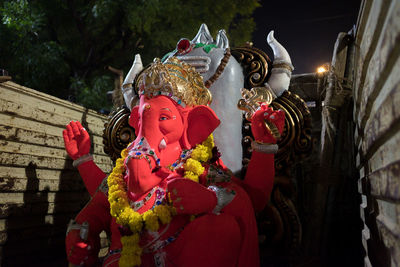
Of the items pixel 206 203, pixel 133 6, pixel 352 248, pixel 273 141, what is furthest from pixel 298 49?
pixel 133 6

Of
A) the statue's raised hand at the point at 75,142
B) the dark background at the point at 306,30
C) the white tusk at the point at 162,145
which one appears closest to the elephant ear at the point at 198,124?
the white tusk at the point at 162,145

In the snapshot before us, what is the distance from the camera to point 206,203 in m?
1.32

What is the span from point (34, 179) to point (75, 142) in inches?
38.8

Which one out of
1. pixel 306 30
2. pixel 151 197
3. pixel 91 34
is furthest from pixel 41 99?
pixel 91 34

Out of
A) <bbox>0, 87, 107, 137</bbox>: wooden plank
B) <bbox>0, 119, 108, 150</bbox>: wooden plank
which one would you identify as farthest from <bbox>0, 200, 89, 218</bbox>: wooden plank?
<bbox>0, 87, 107, 137</bbox>: wooden plank

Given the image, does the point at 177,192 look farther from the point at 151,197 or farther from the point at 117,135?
the point at 117,135

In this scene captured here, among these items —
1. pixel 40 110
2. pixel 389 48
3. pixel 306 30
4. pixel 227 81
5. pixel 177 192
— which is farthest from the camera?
pixel 306 30

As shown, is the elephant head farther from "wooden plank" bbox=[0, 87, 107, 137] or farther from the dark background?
the dark background

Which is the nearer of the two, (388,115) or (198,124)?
(388,115)

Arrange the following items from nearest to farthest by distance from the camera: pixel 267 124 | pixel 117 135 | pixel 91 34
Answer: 1. pixel 267 124
2. pixel 117 135
3. pixel 91 34

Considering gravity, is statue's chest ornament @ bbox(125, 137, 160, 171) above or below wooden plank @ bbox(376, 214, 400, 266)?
above

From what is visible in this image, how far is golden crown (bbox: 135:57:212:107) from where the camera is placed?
1.55 m

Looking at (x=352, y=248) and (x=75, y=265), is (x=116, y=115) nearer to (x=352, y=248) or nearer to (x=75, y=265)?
(x=75, y=265)

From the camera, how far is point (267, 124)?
55.9 inches
